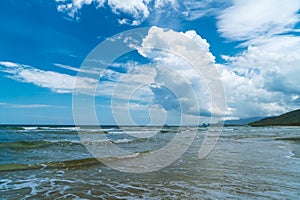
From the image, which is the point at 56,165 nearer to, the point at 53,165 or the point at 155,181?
the point at 53,165

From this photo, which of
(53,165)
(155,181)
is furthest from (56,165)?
(155,181)

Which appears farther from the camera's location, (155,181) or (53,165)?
(53,165)

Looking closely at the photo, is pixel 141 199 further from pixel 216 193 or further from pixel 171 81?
pixel 171 81

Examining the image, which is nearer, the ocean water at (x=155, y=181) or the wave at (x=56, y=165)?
the ocean water at (x=155, y=181)

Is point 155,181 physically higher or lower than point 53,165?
lower

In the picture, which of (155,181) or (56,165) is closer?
(155,181)

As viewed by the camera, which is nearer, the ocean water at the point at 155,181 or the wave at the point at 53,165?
the ocean water at the point at 155,181

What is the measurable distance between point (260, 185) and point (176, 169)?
172 inches

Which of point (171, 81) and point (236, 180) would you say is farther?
point (171, 81)

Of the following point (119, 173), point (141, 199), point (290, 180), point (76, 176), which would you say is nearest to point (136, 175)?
point (119, 173)

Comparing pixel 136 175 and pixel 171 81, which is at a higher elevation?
pixel 171 81

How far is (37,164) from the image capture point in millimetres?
13219

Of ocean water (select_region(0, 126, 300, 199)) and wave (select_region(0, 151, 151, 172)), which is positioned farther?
wave (select_region(0, 151, 151, 172))

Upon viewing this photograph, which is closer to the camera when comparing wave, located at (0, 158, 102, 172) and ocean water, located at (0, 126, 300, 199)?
ocean water, located at (0, 126, 300, 199)
